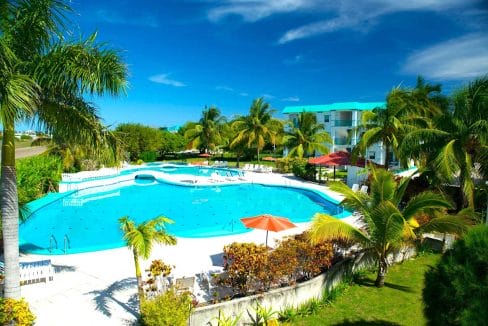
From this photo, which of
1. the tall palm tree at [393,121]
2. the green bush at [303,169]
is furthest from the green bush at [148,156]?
the tall palm tree at [393,121]

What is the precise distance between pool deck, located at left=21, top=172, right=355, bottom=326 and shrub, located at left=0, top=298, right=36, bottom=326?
0.67m

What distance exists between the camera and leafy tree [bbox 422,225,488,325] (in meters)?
3.80

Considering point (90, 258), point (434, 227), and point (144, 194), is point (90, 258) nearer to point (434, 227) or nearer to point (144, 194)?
point (434, 227)

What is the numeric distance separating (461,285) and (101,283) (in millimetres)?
7800

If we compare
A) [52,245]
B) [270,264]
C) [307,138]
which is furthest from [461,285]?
[307,138]

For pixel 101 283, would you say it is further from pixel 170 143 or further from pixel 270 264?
pixel 170 143

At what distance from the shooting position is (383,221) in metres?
8.74

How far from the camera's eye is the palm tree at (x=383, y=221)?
8.52 metres

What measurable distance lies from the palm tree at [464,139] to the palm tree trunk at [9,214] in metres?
12.6

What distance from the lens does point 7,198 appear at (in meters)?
6.27

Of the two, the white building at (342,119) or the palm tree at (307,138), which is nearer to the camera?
the palm tree at (307,138)

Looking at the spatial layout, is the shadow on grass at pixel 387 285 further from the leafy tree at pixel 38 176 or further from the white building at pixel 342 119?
the white building at pixel 342 119

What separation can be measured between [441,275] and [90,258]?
31.1ft

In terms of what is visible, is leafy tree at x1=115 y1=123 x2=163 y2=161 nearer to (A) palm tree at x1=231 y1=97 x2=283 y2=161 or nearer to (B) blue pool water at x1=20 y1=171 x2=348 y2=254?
(A) palm tree at x1=231 y1=97 x2=283 y2=161
